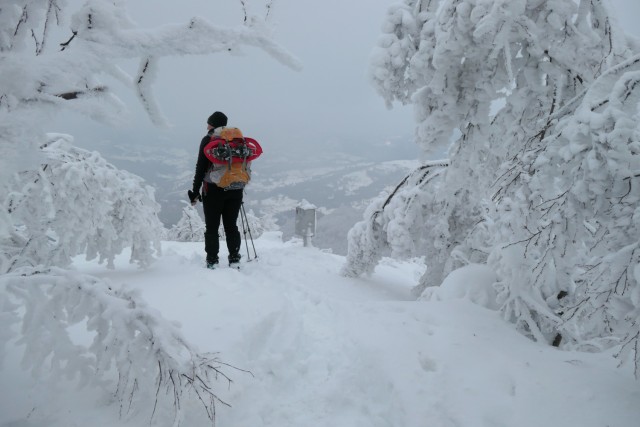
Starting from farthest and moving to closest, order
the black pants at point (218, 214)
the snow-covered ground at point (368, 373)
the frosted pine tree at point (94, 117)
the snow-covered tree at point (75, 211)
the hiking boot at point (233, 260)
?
the hiking boot at point (233, 260) → the black pants at point (218, 214) → the snow-covered tree at point (75, 211) → the snow-covered ground at point (368, 373) → the frosted pine tree at point (94, 117)

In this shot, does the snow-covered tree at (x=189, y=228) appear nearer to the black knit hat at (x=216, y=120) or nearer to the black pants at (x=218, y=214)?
the black pants at (x=218, y=214)

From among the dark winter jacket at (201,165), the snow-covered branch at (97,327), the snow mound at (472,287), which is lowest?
the snow mound at (472,287)

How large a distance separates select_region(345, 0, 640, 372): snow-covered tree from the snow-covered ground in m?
0.41

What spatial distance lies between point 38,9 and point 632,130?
10.3 feet

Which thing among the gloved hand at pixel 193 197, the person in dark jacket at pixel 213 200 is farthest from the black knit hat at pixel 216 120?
the gloved hand at pixel 193 197

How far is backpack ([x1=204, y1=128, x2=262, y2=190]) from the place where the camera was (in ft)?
16.4

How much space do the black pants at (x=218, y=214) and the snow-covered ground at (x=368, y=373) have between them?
153 centimetres

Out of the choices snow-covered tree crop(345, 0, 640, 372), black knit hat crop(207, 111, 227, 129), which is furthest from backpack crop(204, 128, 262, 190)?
snow-covered tree crop(345, 0, 640, 372)

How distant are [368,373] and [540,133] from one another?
8.55ft

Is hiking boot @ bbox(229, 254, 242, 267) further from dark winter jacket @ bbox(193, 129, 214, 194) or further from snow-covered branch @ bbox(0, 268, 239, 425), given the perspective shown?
snow-covered branch @ bbox(0, 268, 239, 425)

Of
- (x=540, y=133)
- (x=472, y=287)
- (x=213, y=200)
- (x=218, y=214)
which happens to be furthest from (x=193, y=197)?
(x=540, y=133)

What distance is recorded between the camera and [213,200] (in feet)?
17.6

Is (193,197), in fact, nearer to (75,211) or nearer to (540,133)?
(75,211)

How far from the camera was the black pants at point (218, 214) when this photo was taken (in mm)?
5363
